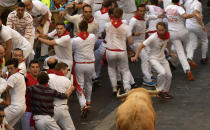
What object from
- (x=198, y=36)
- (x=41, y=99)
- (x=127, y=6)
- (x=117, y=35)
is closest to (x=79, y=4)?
(x=117, y=35)

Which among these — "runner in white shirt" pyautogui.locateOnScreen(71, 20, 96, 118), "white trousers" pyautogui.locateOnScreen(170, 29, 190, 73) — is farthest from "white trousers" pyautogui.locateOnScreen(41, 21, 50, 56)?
"white trousers" pyautogui.locateOnScreen(170, 29, 190, 73)

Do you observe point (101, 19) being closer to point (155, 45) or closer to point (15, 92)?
point (155, 45)

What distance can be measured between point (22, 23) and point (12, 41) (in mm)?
939

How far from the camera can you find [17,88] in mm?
9953

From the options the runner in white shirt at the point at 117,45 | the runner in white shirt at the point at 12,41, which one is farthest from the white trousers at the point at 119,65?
the runner in white shirt at the point at 12,41

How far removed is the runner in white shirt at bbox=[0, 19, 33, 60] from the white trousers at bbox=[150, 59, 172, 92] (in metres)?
3.16

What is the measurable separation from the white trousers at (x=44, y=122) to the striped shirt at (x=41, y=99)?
0.08 meters

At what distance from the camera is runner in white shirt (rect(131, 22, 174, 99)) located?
1288 centimetres

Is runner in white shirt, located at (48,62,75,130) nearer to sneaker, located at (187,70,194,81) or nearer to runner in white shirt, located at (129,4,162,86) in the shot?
runner in white shirt, located at (129,4,162,86)

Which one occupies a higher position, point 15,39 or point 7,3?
point 7,3

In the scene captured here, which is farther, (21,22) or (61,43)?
(21,22)

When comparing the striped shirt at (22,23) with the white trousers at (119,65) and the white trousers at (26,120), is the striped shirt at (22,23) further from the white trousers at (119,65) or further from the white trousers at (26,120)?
the white trousers at (26,120)

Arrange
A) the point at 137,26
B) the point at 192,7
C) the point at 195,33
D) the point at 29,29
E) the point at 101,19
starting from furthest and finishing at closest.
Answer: the point at 195,33, the point at 192,7, the point at 101,19, the point at 137,26, the point at 29,29

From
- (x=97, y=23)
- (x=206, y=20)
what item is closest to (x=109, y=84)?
(x=97, y=23)
